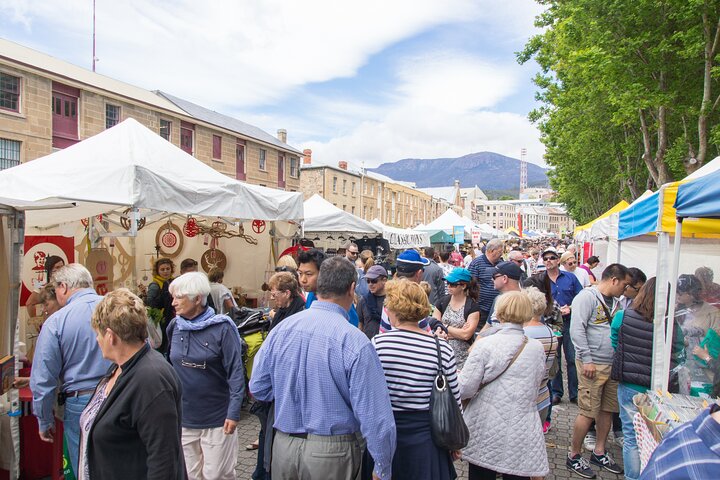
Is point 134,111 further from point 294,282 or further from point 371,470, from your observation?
point 371,470

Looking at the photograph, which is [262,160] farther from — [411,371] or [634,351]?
[411,371]

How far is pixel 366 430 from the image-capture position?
7.06ft

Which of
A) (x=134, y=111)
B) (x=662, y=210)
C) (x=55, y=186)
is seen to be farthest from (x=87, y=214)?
(x=134, y=111)

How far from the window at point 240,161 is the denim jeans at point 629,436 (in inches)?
1103

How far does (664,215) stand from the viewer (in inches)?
145

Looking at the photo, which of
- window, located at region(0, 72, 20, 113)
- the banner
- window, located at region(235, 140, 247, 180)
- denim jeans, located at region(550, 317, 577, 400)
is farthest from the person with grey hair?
window, located at region(235, 140, 247, 180)

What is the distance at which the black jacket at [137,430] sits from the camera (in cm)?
204

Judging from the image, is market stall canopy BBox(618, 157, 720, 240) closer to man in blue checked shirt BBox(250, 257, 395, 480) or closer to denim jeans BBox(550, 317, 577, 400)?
denim jeans BBox(550, 317, 577, 400)

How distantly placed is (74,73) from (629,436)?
2500 cm

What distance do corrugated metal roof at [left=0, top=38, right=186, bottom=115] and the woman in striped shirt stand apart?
2137 cm

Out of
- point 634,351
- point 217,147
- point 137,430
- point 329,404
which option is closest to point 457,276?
point 634,351

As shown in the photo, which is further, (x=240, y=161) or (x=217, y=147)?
(x=240, y=161)

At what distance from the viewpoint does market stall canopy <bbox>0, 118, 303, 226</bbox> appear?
481cm

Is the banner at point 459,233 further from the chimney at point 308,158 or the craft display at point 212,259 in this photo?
the chimney at point 308,158
